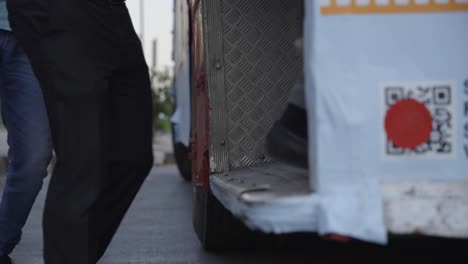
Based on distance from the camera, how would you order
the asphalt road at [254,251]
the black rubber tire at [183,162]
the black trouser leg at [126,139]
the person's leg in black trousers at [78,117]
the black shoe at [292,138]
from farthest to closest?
the black rubber tire at [183,162] → the asphalt road at [254,251] → the black trouser leg at [126,139] → the person's leg in black trousers at [78,117] → the black shoe at [292,138]

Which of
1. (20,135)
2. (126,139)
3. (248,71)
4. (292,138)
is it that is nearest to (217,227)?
(248,71)

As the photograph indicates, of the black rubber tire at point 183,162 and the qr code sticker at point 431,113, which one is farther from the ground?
the qr code sticker at point 431,113

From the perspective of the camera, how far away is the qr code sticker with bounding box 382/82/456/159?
2355 mm

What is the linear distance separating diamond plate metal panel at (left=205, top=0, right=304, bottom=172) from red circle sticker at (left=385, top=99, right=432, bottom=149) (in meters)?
1.50

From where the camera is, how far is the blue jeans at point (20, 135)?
11.4 feet

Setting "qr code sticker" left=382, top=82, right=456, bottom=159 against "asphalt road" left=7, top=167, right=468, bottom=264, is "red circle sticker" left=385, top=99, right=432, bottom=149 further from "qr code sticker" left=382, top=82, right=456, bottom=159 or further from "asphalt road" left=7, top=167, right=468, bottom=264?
"asphalt road" left=7, top=167, right=468, bottom=264

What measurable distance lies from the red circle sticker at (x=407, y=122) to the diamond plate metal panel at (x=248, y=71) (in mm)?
1496

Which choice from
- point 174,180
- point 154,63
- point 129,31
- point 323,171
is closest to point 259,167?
point 129,31

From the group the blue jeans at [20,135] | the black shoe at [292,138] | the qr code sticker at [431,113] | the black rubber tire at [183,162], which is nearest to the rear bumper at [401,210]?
the qr code sticker at [431,113]

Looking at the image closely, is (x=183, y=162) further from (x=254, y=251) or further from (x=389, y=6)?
(x=389, y=6)

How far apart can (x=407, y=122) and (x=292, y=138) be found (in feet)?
1.96

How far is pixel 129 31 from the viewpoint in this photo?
3227mm

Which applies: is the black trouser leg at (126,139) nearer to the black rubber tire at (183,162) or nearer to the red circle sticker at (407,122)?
the red circle sticker at (407,122)

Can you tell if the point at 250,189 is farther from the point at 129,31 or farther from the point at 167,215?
the point at 167,215
